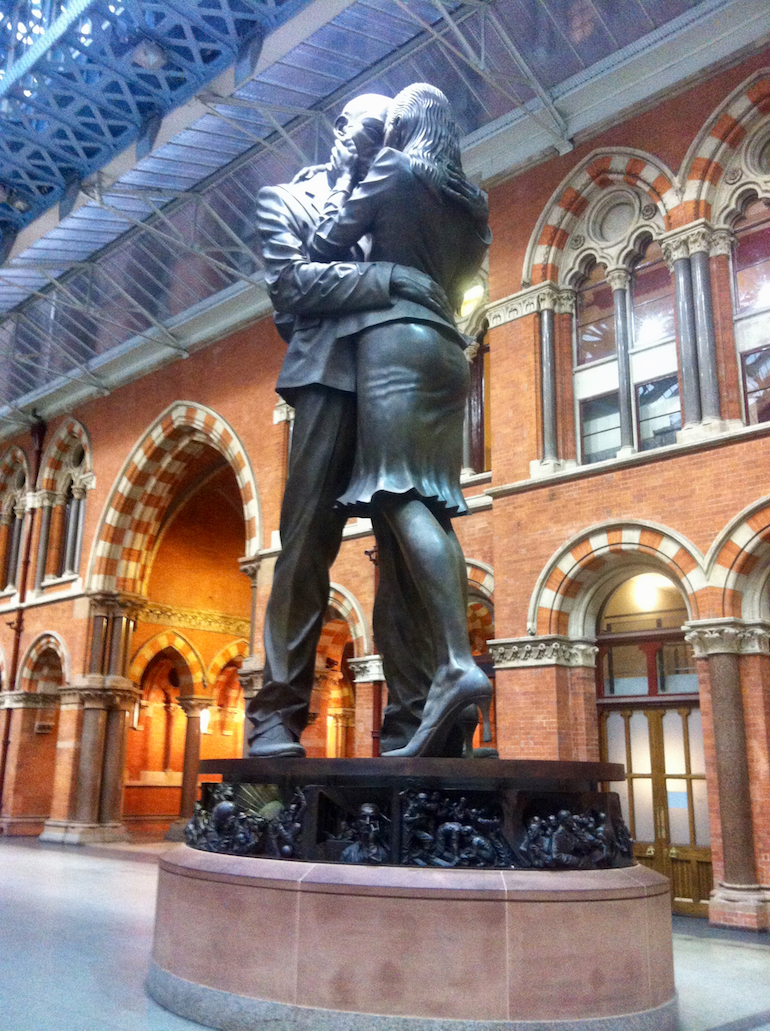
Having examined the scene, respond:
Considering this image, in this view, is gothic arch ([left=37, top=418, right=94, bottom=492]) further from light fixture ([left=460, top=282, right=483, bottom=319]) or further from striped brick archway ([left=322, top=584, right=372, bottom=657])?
light fixture ([left=460, top=282, right=483, bottom=319])

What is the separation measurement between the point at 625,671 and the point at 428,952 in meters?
8.00

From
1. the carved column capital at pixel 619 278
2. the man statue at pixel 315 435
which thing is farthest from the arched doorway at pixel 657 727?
the man statue at pixel 315 435

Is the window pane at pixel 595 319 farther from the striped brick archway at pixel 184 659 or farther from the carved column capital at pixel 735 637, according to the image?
the striped brick archway at pixel 184 659

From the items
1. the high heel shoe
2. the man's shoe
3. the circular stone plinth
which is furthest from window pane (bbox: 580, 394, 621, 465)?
the circular stone plinth

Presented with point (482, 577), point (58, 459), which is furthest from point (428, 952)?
point (58, 459)

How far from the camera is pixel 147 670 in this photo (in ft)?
67.8

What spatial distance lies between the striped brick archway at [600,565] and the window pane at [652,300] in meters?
2.16

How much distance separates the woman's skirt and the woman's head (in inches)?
24.0

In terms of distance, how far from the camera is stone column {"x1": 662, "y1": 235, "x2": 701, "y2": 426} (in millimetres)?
9617

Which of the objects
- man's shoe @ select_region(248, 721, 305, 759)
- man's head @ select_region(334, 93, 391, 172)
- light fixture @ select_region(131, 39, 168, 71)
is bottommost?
man's shoe @ select_region(248, 721, 305, 759)

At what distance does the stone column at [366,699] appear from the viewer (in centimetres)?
1212

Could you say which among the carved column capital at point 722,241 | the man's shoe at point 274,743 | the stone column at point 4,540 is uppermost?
the carved column capital at point 722,241

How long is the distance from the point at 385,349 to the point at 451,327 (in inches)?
12.0

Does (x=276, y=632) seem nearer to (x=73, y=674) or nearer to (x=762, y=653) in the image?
(x=762, y=653)
